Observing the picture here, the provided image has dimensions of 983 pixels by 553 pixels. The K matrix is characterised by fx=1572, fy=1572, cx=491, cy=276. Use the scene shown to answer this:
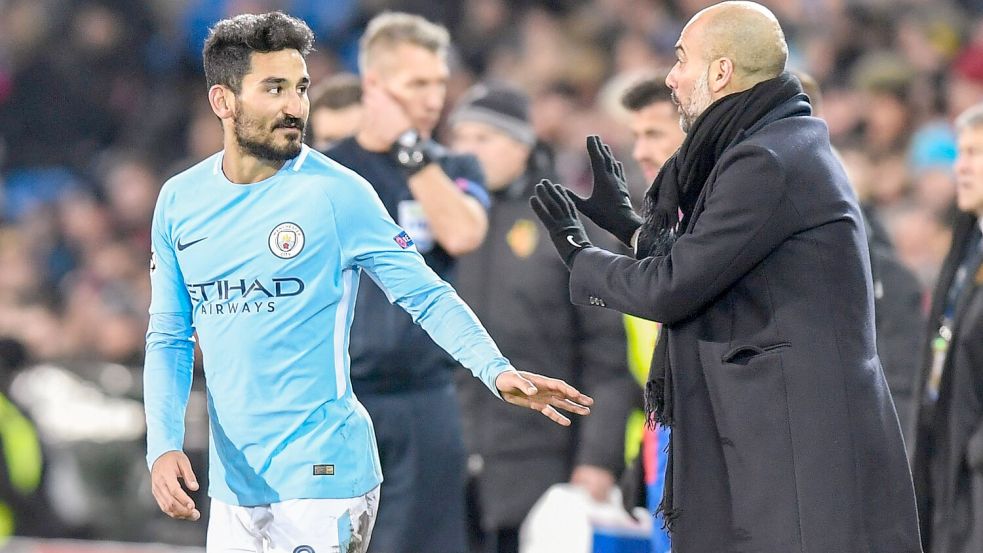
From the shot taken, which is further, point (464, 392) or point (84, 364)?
point (84, 364)

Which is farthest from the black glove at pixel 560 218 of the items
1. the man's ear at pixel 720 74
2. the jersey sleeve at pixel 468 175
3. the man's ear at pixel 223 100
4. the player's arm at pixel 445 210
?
the jersey sleeve at pixel 468 175

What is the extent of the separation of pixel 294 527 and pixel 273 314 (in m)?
0.52

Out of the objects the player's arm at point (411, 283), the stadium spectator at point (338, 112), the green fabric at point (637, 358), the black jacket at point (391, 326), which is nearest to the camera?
the player's arm at point (411, 283)

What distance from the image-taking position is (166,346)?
3979mm

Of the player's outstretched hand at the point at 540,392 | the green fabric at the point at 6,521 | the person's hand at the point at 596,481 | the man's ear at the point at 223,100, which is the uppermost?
the man's ear at the point at 223,100

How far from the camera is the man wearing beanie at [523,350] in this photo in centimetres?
639

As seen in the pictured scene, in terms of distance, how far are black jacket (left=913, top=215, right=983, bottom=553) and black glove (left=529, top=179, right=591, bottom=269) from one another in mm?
1883

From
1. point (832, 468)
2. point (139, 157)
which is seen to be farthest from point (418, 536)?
point (139, 157)

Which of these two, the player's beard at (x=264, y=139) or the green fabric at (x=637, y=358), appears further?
the green fabric at (x=637, y=358)

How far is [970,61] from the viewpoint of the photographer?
31.3ft

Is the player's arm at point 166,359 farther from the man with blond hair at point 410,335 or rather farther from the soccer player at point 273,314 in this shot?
the man with blond hair at point 410,335

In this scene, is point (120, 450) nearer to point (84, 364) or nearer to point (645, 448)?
point (84, 364)

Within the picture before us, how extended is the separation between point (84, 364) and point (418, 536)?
457 cm

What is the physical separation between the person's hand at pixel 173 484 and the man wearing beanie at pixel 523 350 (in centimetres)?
267
